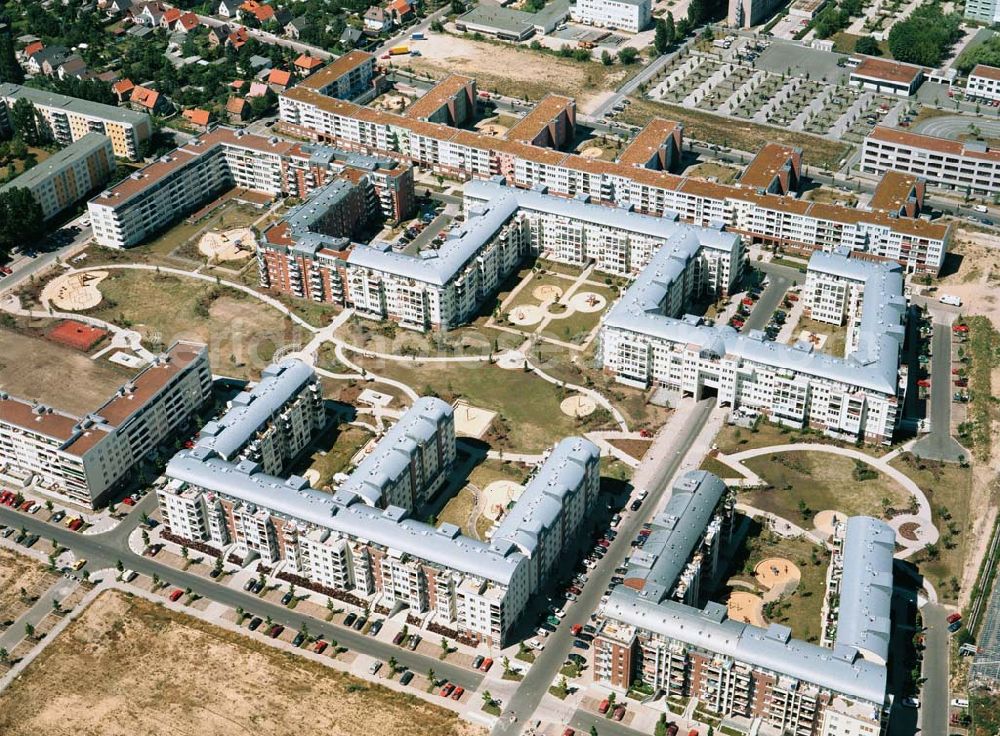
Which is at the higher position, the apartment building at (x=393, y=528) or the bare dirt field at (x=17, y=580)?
the apartment building at (x=393, y=528)

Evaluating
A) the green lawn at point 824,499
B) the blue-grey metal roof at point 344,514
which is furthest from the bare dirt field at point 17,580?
the green lawn at point 824,499

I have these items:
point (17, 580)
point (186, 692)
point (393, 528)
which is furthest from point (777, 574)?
point (17, 580)

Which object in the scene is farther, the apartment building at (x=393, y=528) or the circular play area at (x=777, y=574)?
the circular play area at (x=777, y=574)

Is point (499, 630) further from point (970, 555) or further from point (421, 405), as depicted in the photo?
point (970, 555)

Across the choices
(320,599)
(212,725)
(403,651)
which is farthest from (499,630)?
(212,725)

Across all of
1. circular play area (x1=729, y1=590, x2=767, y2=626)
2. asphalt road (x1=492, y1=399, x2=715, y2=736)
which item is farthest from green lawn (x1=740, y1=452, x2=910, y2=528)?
circular play area (x1=729, y1=590, x2=767, y2=626)

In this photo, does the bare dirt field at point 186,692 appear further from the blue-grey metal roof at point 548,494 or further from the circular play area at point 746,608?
the circular play area at point 746,608
